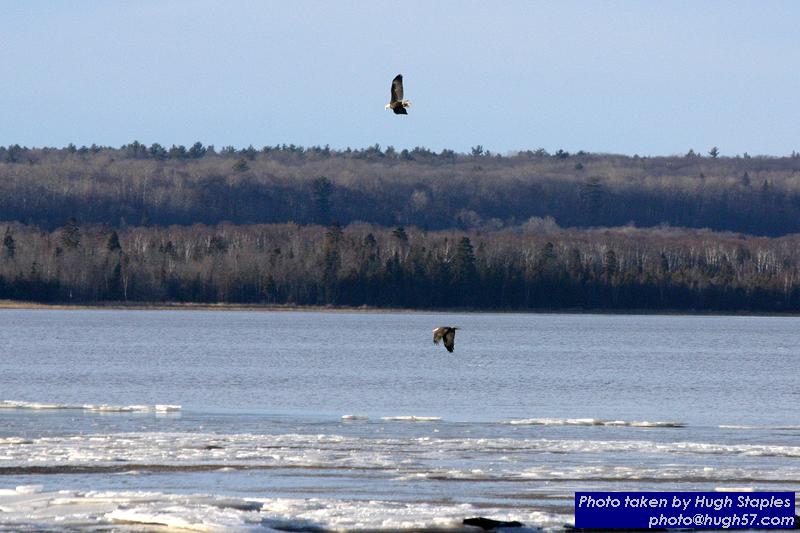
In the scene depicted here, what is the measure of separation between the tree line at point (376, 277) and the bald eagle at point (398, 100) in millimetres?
150229

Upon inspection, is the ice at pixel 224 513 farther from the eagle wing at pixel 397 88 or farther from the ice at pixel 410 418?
the ice at pixel 410 418

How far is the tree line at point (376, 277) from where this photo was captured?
6944 inches

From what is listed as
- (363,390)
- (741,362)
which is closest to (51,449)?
(363,390)

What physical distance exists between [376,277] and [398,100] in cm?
15420

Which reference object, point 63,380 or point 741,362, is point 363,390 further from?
point 741,362

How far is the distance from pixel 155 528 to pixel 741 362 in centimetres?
6703

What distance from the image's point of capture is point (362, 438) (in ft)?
106

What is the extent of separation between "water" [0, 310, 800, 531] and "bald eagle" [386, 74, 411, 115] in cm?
597

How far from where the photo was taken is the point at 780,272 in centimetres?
19412

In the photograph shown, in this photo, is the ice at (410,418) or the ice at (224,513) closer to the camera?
the ice at (224,513)

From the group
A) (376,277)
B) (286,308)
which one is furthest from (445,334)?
(286,308)

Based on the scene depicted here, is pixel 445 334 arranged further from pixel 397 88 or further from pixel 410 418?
pixel 410 418

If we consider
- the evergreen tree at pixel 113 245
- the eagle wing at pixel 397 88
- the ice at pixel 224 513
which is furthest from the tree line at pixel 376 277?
the ice at pixel 224 513

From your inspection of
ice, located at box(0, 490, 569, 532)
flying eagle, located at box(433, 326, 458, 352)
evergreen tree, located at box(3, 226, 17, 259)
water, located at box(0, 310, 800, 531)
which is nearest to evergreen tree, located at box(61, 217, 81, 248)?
evergreen tree, located at box(3, 226, 17, 259)
